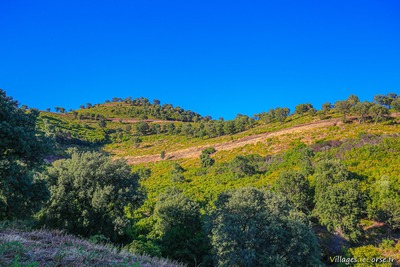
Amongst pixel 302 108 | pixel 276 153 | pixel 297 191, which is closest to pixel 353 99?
pixel 302 108

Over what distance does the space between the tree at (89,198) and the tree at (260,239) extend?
26.3ft

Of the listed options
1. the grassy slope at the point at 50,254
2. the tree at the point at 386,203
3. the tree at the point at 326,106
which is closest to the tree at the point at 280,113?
the tree at the point at 326,106

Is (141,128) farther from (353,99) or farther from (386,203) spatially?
(386,203)

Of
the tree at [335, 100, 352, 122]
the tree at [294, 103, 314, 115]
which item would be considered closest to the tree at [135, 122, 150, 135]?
the tree at [294, 103, 314, 115]

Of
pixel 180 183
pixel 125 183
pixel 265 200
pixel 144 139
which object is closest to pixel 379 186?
pixel 265 200

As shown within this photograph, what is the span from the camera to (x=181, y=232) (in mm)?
23359

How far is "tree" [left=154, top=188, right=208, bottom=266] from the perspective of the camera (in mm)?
21719

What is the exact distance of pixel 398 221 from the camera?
1045 inches

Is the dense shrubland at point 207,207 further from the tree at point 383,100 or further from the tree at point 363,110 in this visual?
the tree at point 383,100

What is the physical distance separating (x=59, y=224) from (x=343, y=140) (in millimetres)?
62569

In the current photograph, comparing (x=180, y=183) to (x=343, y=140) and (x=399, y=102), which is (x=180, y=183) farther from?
(x=399, y=102)

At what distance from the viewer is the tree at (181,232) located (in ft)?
71.3

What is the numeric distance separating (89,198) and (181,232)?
8.39 metres

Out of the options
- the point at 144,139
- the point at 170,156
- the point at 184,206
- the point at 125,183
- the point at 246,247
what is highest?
the point at 144,139
